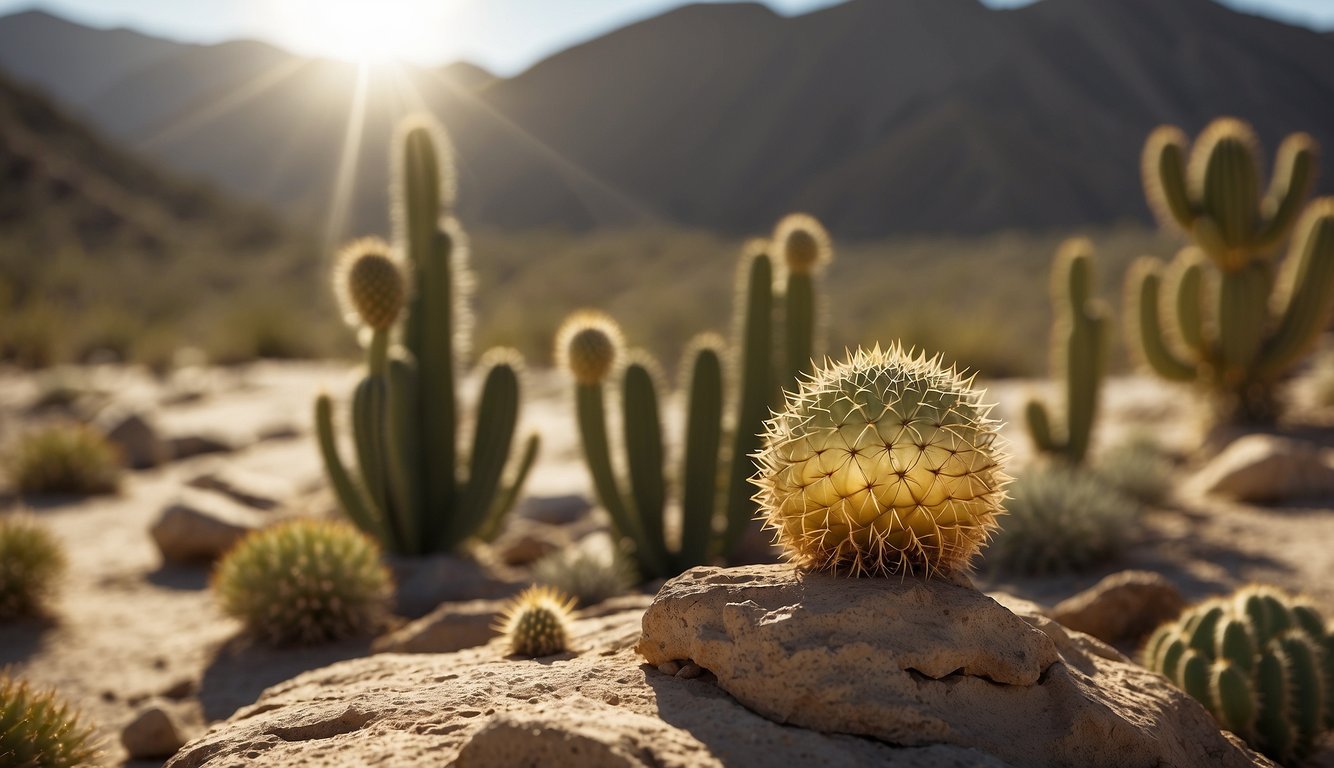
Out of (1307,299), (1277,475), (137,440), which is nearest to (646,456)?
(1277,475)

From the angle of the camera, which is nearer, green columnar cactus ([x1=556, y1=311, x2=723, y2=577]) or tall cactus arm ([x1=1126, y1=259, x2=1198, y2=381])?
green columnar cactus ([x1=556, y1=311, x2=723, y2=577])

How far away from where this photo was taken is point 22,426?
13281 millimetres

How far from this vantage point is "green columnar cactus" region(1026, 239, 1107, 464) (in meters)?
9.48

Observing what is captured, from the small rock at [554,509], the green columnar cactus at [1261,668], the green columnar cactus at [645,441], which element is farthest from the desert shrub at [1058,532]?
the small rock at [554,509]

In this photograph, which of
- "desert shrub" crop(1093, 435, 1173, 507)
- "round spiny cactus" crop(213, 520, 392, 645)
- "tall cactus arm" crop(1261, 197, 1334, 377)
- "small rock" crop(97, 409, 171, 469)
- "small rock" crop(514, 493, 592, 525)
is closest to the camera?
"round spiny cactus" crop(213, 520, 392, 645)

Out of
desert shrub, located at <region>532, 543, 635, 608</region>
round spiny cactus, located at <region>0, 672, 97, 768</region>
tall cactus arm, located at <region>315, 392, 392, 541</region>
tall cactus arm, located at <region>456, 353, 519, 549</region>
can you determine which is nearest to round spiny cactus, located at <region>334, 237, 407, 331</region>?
tall cactus arm, located at <region>315, 392, 392, 541</region>

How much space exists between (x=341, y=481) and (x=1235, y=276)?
9142 millimetres

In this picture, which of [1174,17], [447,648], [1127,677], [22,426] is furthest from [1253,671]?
[1174,17]

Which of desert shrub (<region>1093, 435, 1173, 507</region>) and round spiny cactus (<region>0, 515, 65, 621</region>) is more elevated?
desert shrub (<region>1093, 435, 1173, 507</region>)

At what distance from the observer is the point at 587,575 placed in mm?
6336

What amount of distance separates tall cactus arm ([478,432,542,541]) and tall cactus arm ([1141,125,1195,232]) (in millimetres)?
7292

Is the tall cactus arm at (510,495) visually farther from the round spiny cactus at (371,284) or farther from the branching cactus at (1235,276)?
the branching cactus at (1235,276)

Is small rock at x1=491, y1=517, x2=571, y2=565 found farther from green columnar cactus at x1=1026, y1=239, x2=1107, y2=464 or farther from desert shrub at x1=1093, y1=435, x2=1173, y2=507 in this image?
desert shrub at x1=1093, y1=435, x2=1173, y2=507

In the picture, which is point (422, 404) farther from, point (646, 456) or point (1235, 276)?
point (1235, 276)
